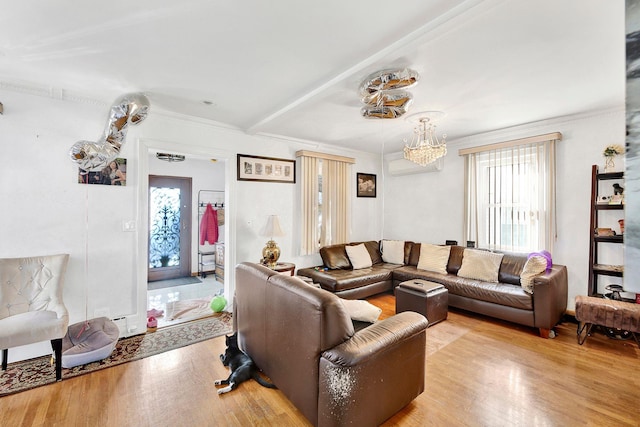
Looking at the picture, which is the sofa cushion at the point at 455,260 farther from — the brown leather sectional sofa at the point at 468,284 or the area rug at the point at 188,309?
the area rug at the point at 188,309

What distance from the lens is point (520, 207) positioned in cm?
393

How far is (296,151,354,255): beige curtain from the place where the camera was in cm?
457

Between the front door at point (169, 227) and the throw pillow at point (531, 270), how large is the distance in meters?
5.76

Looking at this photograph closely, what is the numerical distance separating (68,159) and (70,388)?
211 centimetres

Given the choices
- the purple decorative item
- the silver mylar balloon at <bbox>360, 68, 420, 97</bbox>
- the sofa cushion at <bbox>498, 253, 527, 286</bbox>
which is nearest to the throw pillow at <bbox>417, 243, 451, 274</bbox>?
the sofa cushion at <bbox>498, 253, 527, 286</bbox>

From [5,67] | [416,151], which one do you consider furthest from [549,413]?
[5,67]

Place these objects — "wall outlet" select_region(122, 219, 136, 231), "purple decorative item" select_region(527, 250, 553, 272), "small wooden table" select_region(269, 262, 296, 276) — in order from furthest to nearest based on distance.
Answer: "small wooden table" select_region(269, 262, 296, 276)
"purple decorative item" select_region(527, 250, 553, 272)
"wall outlet" select_region(122, 219, 136, 231)

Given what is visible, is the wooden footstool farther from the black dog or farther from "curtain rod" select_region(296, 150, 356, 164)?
"curtain rod" select_region(296, 150, 356, 164)

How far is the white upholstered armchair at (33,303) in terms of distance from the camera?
2.10 m

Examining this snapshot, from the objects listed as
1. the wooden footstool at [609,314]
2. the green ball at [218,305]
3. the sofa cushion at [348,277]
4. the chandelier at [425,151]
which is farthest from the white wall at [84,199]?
the wooden footstool at [609,314]

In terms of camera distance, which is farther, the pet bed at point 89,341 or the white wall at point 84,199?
the white wall at point 84,199

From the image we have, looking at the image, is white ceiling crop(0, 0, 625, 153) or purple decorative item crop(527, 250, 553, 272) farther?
purple decorative item crop(527, 250, 553, 272)

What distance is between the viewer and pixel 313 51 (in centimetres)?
203

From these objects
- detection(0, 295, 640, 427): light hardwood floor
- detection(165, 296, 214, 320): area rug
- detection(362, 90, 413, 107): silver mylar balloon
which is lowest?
detection(0, 295, 640, 427): light hardwood floor
